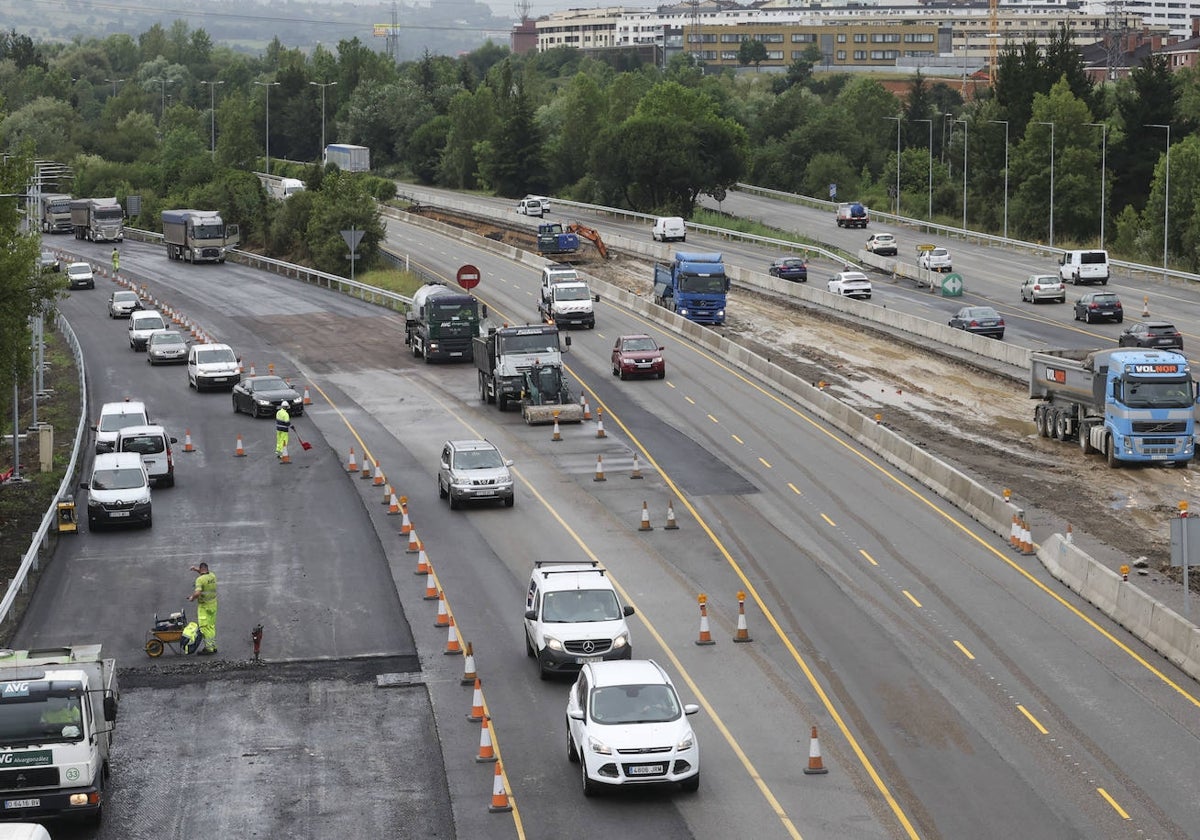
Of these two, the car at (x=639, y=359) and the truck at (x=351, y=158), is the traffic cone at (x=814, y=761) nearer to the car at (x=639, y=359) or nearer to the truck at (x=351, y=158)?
the car at (x=639, y=359)

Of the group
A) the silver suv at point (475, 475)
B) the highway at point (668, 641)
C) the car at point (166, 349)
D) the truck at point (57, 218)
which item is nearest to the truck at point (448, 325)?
the car at point (166, 349)

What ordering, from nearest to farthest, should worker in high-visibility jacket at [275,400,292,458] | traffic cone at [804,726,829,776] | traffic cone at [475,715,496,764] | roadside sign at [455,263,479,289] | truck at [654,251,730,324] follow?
1. traffic cone at [804,726,829,776]
2. traffic cone at [475,715,496,764]
3. worker in high-visibility jacket at [275,400,292,458]
4. truck at [654,251,730,324]
5. roadside sign at [455,263,479,289]

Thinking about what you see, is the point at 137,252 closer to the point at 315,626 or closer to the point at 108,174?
the point at 108,174

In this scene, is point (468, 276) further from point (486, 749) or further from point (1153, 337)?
point (486, 749)

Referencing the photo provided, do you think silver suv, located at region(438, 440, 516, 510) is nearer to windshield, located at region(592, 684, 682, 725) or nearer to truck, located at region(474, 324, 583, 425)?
truck, located at region(474, 324, 583, 425)

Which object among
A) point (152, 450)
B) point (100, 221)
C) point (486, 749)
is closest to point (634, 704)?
point (486, 749)

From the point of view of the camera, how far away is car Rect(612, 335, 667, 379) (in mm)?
59812

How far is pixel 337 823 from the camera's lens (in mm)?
21859

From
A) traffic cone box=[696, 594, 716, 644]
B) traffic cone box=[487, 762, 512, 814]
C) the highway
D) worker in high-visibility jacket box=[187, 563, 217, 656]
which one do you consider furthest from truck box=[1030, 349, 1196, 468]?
traffic cone box=[487, 762, 512, 814]

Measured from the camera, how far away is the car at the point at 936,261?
3509 inches

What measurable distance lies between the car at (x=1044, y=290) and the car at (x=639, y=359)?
24.9 meters

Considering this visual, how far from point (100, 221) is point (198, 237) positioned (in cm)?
1878

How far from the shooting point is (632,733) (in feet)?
73.3

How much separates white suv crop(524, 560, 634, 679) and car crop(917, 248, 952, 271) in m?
63.2
